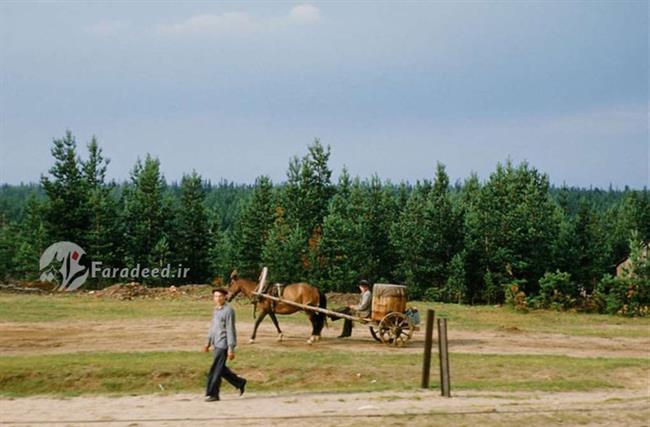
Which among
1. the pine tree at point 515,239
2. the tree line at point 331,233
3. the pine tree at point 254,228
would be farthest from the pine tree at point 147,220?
the pine tree at point 515,239

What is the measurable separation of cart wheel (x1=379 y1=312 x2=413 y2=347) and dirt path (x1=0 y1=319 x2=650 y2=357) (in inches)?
14.9

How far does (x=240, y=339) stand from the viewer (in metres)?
22.0

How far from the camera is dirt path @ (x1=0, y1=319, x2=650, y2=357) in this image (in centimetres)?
2084

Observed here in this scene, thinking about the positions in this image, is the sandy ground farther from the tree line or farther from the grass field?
the tree line

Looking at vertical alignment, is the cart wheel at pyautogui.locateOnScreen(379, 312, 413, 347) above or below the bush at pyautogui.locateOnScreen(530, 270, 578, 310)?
below

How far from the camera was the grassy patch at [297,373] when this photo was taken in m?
15.9

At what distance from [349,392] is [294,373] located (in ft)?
8.86

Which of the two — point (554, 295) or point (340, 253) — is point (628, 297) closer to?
point (554, 295)

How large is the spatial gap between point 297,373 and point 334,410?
464 centimetres

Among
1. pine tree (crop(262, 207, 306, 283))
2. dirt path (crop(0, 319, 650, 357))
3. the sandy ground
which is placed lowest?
the sandy ground

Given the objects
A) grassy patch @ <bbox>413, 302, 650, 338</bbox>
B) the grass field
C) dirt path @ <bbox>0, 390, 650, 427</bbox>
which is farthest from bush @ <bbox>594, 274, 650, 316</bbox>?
dirt path @ <bbox>0, 390, 650, 427</bbox>

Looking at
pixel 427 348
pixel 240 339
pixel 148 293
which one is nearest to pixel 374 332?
pixel 240 339

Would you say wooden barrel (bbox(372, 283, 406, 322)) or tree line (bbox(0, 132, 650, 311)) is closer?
wooden barrel (bbox(372, 283, 406, 322))

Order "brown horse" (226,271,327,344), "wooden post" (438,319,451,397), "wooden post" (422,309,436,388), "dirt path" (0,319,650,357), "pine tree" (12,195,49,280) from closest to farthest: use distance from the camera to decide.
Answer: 1. "wooden post" (438,319,451,397)
2. "wooden post" (422,309,436,388)
3. "dirt path" (0,319,650,357)
4. "brown horse" (226,271,327,344)
5. "pine tree" (12,195,49,280)
